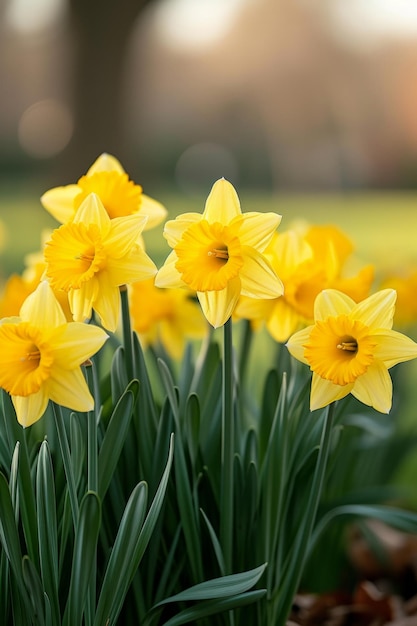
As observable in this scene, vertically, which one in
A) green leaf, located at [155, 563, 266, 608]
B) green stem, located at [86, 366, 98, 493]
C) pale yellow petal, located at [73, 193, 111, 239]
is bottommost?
green leaf, located at [155, 563, 266, 608]

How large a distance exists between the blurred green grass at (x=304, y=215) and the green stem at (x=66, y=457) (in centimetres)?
383

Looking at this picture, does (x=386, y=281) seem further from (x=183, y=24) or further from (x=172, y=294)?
(x=183, y=24)

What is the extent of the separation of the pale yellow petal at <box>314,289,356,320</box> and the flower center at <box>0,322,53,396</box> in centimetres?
23

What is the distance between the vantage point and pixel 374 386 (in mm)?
687

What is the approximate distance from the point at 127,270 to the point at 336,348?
186 millimetres

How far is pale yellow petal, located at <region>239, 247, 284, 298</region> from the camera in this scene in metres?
0.69

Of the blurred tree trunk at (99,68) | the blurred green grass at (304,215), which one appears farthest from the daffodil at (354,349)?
the blurred tree trunk at (99,68)

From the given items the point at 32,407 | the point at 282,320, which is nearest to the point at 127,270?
the point at 32,407

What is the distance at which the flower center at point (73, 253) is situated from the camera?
677 millimetres

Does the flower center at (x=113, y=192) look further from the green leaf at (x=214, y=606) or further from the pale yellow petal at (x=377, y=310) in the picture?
the green leaf at (x=214, y=606)

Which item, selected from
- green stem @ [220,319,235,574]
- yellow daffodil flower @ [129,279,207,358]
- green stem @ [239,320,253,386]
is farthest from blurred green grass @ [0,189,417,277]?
green stem @ [220,319,235,574]

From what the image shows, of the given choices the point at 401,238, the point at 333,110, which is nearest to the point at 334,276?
the point at 401,238

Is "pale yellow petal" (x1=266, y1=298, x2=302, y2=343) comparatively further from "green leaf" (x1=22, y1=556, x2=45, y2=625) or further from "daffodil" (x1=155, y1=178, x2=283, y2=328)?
"green leaf" (x1=22, y1=556, x2=45, y2=625)

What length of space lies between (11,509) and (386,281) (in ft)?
2.91
